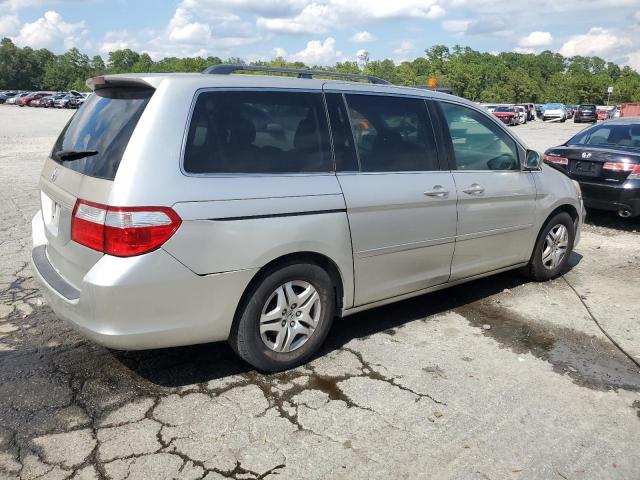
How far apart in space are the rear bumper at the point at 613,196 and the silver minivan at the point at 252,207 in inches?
154

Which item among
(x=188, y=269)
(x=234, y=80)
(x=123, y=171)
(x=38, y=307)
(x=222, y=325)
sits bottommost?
(x=38, y=307)

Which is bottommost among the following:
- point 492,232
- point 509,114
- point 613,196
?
point 509,114

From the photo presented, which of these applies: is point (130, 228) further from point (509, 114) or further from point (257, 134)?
point (509, 114)

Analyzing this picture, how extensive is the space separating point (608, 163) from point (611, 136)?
0.92 m

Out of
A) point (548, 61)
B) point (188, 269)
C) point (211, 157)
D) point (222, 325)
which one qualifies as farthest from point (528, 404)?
point (548, 61)

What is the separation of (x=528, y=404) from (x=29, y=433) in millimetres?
2775

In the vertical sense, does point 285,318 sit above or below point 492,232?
below

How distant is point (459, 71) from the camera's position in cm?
11112

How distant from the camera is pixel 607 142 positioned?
27.8 ft

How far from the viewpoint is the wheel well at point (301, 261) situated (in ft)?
11.2

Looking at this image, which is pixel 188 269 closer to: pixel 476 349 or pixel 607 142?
pixel 476 349

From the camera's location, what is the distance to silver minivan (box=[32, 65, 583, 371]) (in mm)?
3043

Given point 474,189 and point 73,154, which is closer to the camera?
point 73,154

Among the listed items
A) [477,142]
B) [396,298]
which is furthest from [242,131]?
[477,142]
